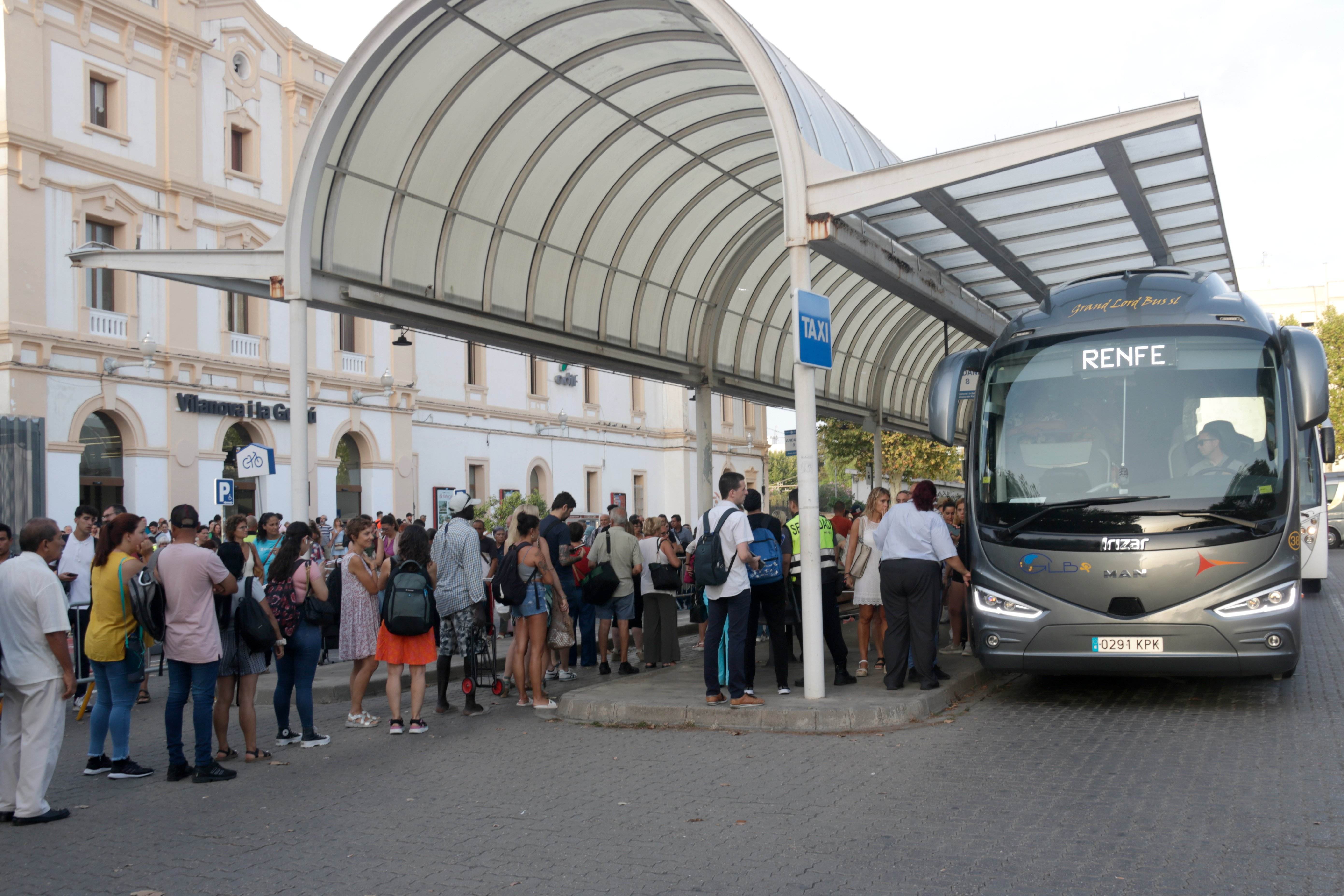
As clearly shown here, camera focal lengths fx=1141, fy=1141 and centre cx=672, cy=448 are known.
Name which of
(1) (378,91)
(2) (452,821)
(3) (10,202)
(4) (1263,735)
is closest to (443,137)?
(1) (378,91)

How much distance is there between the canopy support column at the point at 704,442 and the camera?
667 inches

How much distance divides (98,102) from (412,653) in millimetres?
24835

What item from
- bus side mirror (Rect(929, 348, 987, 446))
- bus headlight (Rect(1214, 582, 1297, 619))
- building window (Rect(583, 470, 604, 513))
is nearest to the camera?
bus headlight (Rect(1214, 582, 1297, 619))

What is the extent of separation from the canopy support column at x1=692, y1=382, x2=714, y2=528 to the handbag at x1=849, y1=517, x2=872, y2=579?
5.41 m

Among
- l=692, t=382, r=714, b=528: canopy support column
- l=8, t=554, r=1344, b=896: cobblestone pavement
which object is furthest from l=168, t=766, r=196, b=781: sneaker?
l=692, t=382, r=714, b=528: canopy support column

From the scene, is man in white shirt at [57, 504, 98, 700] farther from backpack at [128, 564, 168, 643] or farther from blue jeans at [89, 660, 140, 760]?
backpack at [128, 564, 168, 643]

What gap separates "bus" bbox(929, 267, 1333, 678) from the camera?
28.8 feet

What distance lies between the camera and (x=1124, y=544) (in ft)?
29.4

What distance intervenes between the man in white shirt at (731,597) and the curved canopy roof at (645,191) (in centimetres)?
264

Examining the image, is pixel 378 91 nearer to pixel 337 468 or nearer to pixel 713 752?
pixel 713 752

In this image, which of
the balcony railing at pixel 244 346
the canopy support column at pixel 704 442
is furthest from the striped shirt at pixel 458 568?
the balcony railing at pixel 244 346

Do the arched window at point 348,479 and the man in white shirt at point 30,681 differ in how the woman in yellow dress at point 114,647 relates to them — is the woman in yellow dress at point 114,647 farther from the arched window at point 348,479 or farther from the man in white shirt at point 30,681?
the arched window at point 348,479

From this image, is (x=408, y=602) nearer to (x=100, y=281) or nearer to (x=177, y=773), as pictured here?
(x=177, y=773)

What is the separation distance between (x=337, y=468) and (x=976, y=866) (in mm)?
31773
